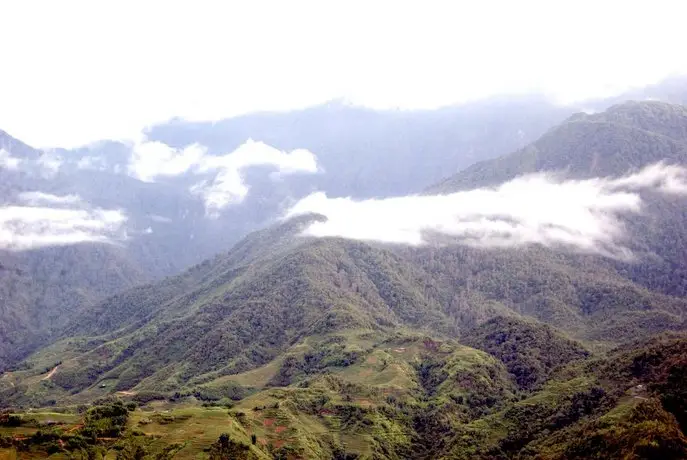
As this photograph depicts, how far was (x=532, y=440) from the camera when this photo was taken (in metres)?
145

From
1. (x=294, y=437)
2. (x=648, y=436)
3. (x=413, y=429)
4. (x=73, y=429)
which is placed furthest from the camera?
(x=413, y=429)

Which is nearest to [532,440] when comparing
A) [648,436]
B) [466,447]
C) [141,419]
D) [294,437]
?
[466,447]

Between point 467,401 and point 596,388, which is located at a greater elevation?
point 596,388

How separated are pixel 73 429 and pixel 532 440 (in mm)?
99865

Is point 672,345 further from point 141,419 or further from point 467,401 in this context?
point 141,419

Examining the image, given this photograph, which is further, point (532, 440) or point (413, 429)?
point (413, 429)

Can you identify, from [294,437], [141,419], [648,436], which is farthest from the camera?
[294,437]

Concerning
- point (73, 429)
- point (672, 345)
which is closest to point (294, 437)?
point (73, 429)

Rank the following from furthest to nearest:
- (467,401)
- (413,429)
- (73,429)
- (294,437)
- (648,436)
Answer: (467,401), (413,429), (294,437), (73,429), (648,436)

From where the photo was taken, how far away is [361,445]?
521ft

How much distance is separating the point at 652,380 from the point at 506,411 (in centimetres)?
3602

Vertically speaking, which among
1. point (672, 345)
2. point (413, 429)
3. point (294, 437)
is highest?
point (672, 345)

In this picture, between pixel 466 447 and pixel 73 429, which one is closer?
pixel 73 429

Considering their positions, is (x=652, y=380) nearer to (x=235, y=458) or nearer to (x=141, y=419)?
(x=235, y=458)
